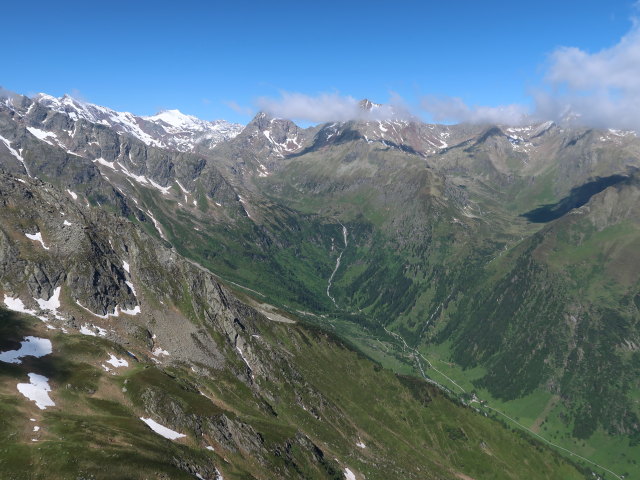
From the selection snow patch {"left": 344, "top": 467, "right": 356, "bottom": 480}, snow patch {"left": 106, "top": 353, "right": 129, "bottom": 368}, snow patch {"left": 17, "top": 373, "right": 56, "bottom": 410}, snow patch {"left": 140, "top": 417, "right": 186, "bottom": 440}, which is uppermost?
snow patch {"left": 106, "top": 353, "right": 129, "bottom": 368}

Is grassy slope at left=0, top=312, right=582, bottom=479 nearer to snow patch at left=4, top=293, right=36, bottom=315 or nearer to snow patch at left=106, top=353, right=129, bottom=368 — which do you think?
snow patch at left=106, top=353, right=129, bottom=368

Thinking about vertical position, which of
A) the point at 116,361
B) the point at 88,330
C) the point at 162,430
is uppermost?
the point at 116,361

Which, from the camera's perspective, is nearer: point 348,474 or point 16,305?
point 348,474

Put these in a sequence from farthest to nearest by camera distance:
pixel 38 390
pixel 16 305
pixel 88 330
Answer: pixel 88 330
pixel 16 305
pixel 38 390

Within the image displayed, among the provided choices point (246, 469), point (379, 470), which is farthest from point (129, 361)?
point (379, 470)

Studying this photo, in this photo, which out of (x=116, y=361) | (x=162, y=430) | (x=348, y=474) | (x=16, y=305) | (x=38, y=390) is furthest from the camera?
(x=16, y=305)

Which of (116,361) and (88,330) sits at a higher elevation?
(116,361)

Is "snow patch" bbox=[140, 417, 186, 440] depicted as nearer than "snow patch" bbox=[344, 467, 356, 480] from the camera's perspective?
Yes

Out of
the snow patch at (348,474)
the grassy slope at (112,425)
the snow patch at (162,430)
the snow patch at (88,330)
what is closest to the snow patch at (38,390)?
the grassy slope at (112,425)

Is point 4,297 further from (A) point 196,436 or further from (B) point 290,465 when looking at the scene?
(B) point 290,465

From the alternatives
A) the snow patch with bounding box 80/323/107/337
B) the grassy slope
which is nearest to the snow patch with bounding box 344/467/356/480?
the grassy slope

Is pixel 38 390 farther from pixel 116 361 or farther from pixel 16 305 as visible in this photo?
pixel 16 305

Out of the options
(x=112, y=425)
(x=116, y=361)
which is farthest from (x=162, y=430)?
(x=116, y=361)
